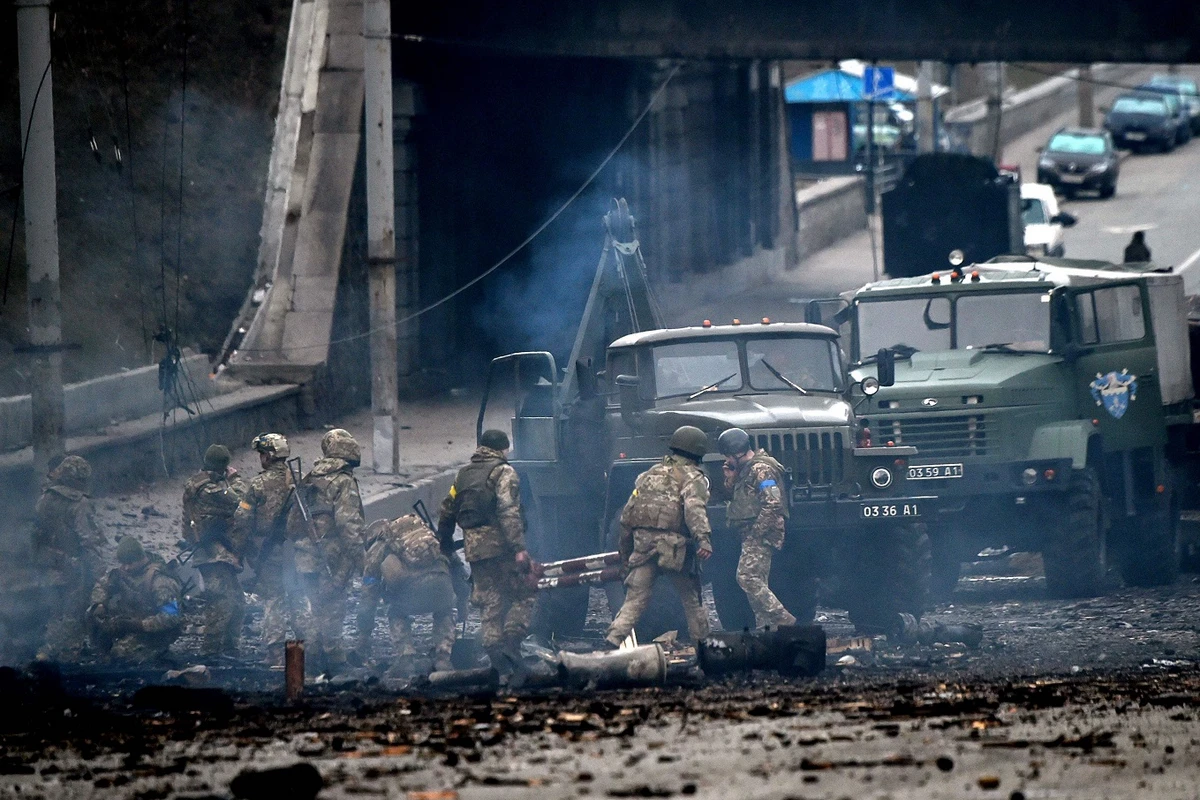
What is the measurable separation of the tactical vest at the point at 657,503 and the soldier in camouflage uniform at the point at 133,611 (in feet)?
10.3

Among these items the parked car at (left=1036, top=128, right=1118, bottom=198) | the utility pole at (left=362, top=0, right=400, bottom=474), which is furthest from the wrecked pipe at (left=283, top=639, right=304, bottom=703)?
the parked car at (left=1036, top=128, right=1118, bottom=198)

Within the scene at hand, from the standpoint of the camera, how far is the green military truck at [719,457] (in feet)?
44.3

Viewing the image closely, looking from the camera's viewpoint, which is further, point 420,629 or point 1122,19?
point 1122,19

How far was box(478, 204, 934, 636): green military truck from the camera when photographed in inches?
532

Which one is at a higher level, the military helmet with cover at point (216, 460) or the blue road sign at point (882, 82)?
the blue road sign at point (882, 82)

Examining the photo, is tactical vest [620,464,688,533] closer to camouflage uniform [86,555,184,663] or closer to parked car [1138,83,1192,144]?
camouflage uniform [86,555,184,663]

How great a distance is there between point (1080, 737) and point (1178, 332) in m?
9.32

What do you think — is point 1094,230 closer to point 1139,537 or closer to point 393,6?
point 393,6

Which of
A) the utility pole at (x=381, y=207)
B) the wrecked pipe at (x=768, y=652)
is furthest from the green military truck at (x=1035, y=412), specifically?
the utility pole at (x=381, y=207)

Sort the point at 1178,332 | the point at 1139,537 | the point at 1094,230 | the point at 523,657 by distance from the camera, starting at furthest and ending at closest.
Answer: the point at 1094,230
the point at 1178,332
the point at 1139,537
the point at 523,657

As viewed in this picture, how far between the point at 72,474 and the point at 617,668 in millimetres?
4299

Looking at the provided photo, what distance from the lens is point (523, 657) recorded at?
12539 mm

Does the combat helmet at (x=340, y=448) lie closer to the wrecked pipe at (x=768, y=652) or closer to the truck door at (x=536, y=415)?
the truck door at (x=536, y=415)

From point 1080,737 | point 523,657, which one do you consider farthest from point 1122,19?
point 1080,737
